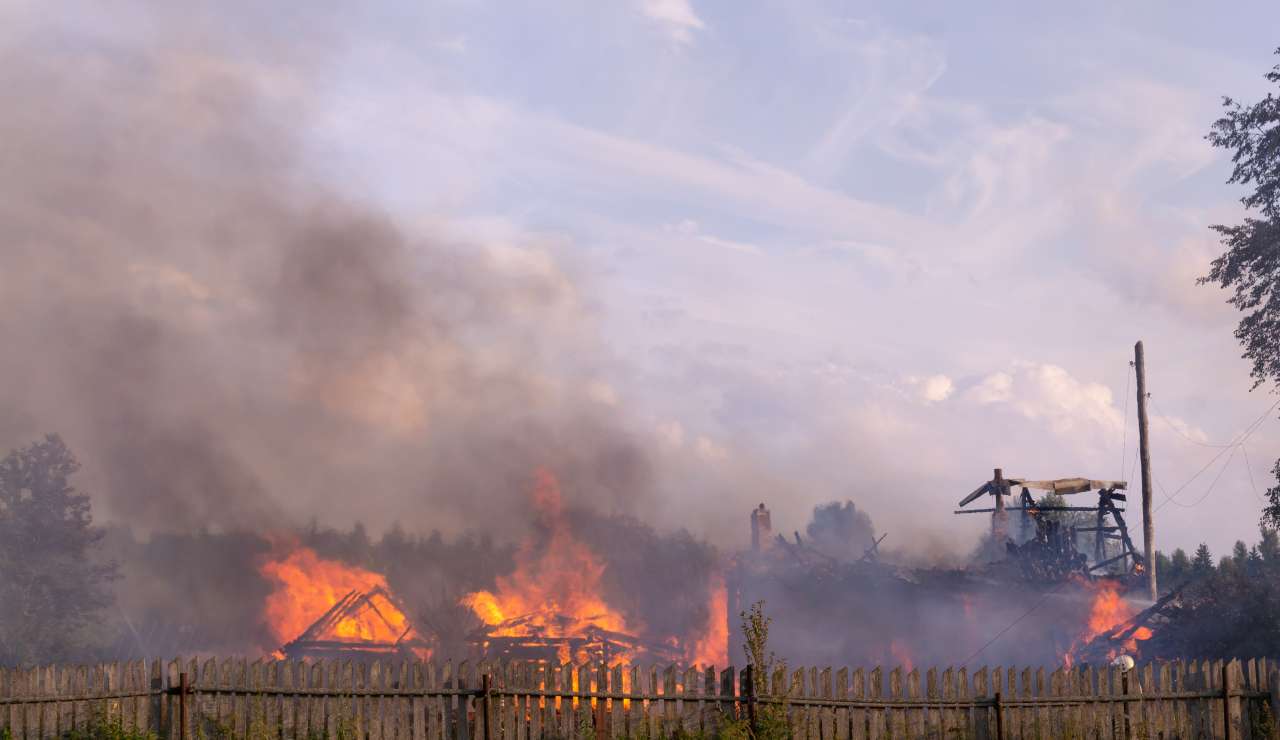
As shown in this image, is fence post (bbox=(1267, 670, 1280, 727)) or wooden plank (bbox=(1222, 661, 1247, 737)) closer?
wooden plank (bbox=(1222, 661, 1247, 737))

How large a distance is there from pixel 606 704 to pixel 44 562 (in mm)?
43968

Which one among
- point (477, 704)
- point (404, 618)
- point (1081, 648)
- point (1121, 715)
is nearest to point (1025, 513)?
point (1081, 648)

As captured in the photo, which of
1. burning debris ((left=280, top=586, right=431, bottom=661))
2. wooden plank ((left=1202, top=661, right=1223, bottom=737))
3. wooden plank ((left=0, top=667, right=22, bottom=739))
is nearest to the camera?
wooden plank ((left=1202, top=661, right=1223, bottom=737))

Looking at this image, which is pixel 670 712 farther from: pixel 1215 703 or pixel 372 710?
pixel 1215 703

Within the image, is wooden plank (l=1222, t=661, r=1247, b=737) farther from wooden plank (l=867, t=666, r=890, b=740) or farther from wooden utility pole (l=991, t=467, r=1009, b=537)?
wooden utility pole (l=991, t=467, r=1009, b=537)

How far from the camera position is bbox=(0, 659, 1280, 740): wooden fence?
54.6 ft

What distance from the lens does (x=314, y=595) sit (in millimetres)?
43562

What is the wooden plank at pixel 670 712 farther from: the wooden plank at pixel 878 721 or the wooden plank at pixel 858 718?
the wooden plank at pixel 878 721

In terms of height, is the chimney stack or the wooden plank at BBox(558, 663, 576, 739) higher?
the chimney stack

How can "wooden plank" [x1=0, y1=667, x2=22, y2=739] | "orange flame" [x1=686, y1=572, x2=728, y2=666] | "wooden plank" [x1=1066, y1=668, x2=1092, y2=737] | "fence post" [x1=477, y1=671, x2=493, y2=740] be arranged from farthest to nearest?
1. "orange flame" [x1=686, y1=572, x2=728, y2=666]
2. "wooden plank" [x1=0, y1=667, x2=22, y2=739]
3. "fence post" [x1=477, y1=671, x2=493, y2=740]
4. "wooden plank" [x1=1066, y1=668, x2=1092, y2=737]

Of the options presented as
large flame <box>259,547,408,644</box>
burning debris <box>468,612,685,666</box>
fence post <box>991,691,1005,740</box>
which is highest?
large flame <box>259,547,408,644</box>

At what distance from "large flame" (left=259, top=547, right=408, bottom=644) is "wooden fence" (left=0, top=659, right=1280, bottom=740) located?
20.5 metres

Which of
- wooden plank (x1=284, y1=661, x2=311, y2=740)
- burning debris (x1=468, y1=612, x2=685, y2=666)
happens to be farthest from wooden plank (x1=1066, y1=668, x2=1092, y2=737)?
burning debris (x1=468, y1=612, x2=685, y2=666)

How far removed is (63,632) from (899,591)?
34764 millimetres
